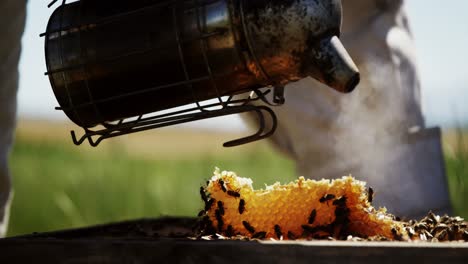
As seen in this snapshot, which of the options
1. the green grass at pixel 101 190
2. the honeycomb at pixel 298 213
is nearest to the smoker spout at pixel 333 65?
the honeycomb at pixel 298 213

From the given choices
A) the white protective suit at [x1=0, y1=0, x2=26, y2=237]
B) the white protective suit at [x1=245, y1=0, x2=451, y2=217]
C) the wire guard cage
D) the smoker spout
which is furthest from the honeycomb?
the white protective suit at [x1=0, y1=0, x2=26, y2=237]

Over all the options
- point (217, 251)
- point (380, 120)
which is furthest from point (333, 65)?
point (380, 120)

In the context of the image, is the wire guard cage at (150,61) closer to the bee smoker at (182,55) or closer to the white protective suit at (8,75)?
the bee smoker at (182,55)

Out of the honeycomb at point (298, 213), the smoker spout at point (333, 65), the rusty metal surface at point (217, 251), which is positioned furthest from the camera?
the honeycomb at point (298, 213)

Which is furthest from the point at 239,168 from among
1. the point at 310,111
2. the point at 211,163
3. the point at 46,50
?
the point at 46,50

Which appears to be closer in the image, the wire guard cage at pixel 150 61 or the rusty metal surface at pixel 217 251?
the rusty metal surface at pixel 217 251

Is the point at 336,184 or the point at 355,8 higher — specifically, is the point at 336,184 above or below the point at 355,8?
below

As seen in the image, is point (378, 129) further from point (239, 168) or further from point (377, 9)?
point (239, 168)

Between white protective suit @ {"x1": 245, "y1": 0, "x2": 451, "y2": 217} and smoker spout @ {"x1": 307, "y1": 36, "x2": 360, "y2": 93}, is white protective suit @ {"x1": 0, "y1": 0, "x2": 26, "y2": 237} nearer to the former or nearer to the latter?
white protective suit @ {"x1": 245, "y1": 0, "x2": 451, "y2": 217}
